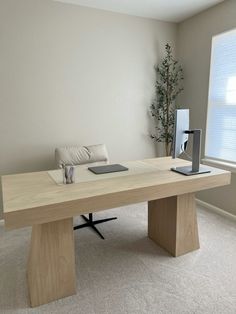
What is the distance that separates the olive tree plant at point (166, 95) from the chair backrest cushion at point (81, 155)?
39.2 inches

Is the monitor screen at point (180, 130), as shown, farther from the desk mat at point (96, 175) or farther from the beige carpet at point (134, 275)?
the beige carpet at point (134, 275)

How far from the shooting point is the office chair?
2.78m

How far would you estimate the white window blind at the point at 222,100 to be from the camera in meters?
2.88

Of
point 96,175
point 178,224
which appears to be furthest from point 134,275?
point 96,175

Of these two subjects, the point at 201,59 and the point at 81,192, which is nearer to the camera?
the point at 81,192

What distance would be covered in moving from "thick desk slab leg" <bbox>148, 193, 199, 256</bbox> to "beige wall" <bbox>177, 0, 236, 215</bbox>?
3.35 feet

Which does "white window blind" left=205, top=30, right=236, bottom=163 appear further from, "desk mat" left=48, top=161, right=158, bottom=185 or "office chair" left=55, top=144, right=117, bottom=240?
"office chair" left=55, top=144, right=117, bottom=240

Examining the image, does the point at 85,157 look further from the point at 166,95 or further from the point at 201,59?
the point at 201,59

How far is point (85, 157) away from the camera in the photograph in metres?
2.90

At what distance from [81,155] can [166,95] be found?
1.57m

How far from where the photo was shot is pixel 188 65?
136 inches

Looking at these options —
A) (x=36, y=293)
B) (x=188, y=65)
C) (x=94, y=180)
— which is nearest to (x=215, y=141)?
(x=188, y=65)

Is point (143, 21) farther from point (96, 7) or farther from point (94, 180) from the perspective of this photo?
point (94, 180)

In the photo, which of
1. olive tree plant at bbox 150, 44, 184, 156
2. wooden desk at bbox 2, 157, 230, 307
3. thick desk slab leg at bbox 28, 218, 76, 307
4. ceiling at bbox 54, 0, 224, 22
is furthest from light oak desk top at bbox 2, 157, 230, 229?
ceiling at bbox 54, 0, 224, 22
